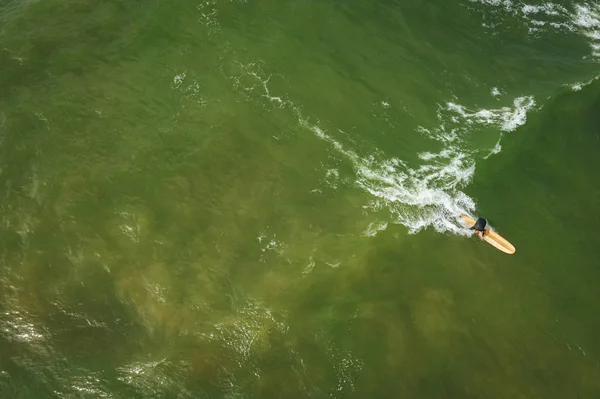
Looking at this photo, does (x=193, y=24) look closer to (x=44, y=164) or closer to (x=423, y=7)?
(x=44, y=164)

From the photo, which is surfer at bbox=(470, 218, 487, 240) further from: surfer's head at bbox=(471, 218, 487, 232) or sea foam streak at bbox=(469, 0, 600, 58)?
sea foam streak at bbox=(469, 0, 600, 58)

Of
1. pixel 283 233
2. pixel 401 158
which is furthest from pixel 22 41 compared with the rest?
pixel 401 158

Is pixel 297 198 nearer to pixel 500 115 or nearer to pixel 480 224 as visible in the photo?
pixel 480 224

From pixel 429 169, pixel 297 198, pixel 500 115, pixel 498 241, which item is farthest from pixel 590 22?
pixel 297 198

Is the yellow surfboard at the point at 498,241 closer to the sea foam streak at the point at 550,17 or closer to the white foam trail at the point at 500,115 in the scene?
the white foam trail at the point at 500,115

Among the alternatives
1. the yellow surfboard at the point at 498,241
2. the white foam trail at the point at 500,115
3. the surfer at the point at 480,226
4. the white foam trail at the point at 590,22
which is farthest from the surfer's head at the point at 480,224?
the white foam trail at the point at 590,22
